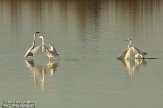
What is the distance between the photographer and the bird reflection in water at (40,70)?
662 inches

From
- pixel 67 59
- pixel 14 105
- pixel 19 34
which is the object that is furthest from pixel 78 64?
pixel 19 34

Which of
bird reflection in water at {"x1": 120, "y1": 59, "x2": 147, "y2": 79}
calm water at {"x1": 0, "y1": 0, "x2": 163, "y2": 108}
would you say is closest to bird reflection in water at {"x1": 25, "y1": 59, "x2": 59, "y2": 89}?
calm water at {"x1": 0, "y1": 0, "x2": 163, "y2": 108}

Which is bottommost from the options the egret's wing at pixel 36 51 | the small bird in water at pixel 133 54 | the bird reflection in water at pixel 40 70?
the bird reflection in water at pixel 40 70

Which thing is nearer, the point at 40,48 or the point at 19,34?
the point at 40,48

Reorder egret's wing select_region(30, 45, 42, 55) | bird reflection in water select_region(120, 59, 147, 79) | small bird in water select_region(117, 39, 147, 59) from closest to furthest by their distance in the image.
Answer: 1. bird reflection in water select_region(120, 59, 147, 79)
2. small bird in water select_region(117, 39, 147, 59)
3. egret's wing select_region(30, 45, 42, 55)

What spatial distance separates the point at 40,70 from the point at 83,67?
36.1 inches

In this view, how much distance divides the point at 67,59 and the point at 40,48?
0.75 metres

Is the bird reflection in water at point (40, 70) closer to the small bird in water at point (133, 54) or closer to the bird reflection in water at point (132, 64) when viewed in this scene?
the bird reflection in water at point (132, 64)

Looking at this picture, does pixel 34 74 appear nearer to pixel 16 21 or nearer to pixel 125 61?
pixel 125 61

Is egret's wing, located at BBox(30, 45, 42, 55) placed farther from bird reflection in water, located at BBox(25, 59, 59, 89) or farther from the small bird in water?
the small bird in water

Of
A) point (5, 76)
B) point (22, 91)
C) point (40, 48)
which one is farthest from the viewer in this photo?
point (40, 48)

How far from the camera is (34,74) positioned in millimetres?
17938

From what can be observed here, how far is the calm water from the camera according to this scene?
14688mm

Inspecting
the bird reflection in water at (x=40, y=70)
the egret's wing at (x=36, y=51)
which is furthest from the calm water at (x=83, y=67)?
the egret's wing at (x=36, y=51)
